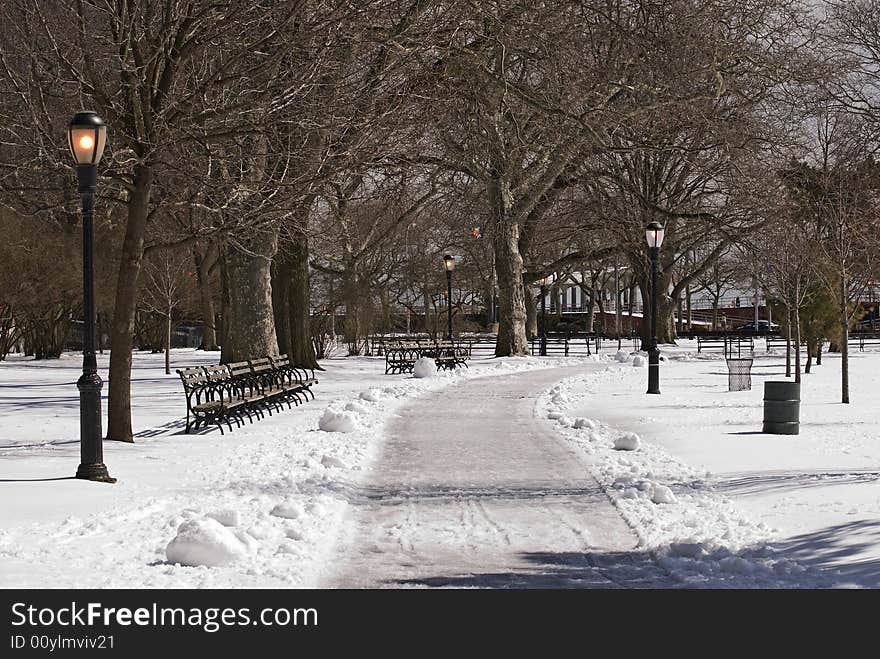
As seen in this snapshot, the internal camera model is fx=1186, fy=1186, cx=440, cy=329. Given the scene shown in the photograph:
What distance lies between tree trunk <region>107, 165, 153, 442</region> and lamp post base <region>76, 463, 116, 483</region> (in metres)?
3.59

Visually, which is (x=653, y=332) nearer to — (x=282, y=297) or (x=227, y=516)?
(x=282, y=297)

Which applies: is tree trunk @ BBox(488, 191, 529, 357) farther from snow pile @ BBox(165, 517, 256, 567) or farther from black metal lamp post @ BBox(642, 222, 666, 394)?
snow pile @ BBox(165, 517, 256, 567)

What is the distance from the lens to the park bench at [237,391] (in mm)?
17703

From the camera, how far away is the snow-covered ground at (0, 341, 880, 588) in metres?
8.27

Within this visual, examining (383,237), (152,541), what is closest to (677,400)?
(152,541)

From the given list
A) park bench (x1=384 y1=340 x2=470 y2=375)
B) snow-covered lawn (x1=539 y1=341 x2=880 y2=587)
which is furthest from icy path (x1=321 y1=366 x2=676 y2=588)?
park bench (x1=384 y1=340 x2=470 y2=375)

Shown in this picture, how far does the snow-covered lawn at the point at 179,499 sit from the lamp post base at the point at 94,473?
0.49 feet

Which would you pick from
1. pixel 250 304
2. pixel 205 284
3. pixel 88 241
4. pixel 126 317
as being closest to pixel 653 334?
pixel 250 304

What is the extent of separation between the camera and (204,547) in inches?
328

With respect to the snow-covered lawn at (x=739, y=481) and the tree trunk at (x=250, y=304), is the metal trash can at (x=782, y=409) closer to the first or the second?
the snow-covered lawn at (x=739, y=481)

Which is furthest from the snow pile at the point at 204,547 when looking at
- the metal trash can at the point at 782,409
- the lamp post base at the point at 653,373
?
the lamp post base at the point at 653,373

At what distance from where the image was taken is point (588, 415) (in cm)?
2034

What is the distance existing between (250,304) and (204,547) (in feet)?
67.8
